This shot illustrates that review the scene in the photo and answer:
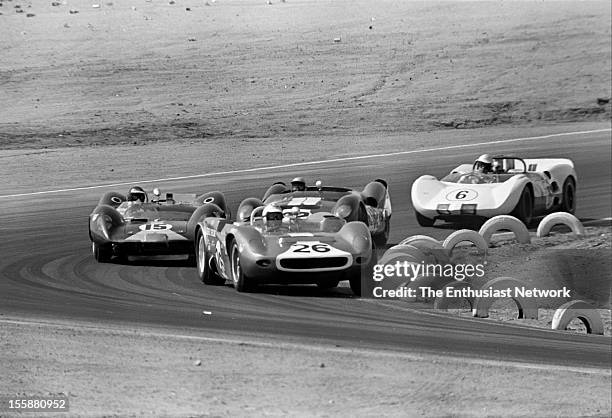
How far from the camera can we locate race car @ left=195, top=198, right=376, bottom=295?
1245 centimetres

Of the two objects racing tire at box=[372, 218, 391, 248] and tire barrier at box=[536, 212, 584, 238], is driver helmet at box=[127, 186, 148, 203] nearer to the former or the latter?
racing tire at box=[372, 218, 391, 248]

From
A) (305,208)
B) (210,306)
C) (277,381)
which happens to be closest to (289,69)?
(305,208)

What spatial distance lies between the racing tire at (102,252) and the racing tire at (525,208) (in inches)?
235

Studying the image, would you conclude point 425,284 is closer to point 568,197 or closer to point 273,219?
point 273,219

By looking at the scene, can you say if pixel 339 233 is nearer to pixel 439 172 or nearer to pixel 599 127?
pixel 439 172

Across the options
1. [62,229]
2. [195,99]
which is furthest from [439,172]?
[62,229]

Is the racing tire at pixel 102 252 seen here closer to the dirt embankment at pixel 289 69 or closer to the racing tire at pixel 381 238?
the racing tire at pixel 381 238

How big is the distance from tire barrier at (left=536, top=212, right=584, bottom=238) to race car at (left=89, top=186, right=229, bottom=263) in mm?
4189

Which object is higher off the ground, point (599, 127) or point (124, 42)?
point (124, 42)

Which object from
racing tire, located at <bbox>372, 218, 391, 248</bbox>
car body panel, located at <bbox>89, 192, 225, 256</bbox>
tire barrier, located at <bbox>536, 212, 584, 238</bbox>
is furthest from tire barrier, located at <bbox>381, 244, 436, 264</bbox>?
tire barrier, located at <bbox>536, 212, 584, 238</bbox>

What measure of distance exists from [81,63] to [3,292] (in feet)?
52.6

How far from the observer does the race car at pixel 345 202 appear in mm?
15352

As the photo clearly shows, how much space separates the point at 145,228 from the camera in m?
15.5

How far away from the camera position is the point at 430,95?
34469 millimetres
